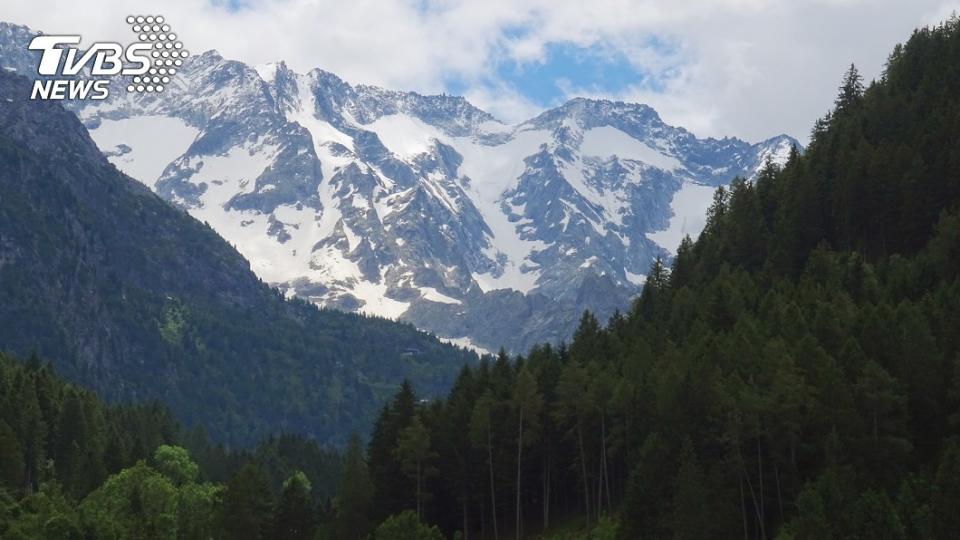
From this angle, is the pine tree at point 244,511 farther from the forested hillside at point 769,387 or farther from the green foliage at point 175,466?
the green foliage at point 175,466

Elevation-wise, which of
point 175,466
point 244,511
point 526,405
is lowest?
point 244,511

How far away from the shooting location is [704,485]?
278ft

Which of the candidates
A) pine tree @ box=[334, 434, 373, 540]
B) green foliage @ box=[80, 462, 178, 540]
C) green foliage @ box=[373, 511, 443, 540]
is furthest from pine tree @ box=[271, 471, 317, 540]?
green foliage @ box=[373, 511, 443, 540]

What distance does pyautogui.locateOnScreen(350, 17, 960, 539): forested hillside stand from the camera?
8375 centimetres

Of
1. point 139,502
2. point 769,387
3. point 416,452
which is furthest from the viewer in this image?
point 139,502

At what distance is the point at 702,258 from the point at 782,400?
216 feet

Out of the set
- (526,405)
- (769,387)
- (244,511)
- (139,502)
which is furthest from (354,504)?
(769,387)

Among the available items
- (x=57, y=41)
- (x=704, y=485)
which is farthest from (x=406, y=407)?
(x=57, y=41)

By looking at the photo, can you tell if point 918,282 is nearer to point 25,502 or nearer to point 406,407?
point 406,407

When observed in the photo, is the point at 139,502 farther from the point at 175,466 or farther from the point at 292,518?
the point at 175,466

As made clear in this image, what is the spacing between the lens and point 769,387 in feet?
303

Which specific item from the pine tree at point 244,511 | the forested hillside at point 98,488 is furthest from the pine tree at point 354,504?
the pine tree at point 244,511

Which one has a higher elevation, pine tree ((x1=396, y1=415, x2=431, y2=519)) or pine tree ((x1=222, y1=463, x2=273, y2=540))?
pine tree ((x1=396, y1=415, x2=431, y2=519))

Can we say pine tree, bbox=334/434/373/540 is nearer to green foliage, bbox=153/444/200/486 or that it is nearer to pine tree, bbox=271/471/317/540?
pine tree, bbox=271/471/317/540
